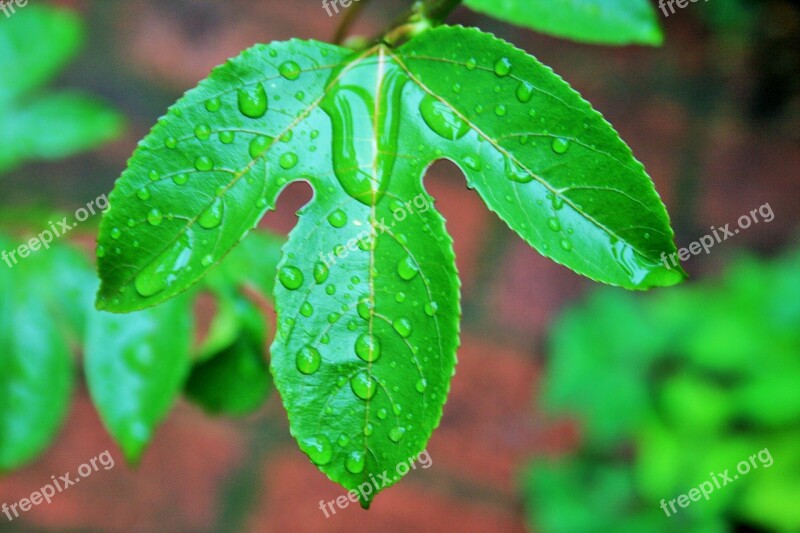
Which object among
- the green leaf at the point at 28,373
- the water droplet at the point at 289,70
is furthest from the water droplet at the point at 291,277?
the green leaf at the point at 28,373

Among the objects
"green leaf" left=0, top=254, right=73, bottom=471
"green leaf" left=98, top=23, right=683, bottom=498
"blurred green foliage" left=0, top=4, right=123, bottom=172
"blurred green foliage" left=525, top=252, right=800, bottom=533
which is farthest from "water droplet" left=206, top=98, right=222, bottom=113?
"blurred green foliage" left=525, top=252, right=800, bottom=533

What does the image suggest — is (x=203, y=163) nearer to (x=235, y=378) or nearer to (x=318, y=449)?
(x=318, y=449)

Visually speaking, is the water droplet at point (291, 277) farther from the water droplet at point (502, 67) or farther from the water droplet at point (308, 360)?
the water droplet at point (502, 67)

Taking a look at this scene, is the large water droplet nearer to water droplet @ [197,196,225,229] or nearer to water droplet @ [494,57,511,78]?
water droplet @ [197,196,225,229]

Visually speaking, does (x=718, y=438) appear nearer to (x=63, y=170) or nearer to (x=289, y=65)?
(x=289, y=65)

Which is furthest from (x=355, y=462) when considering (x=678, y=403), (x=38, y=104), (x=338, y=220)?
(x=678, y=403)
